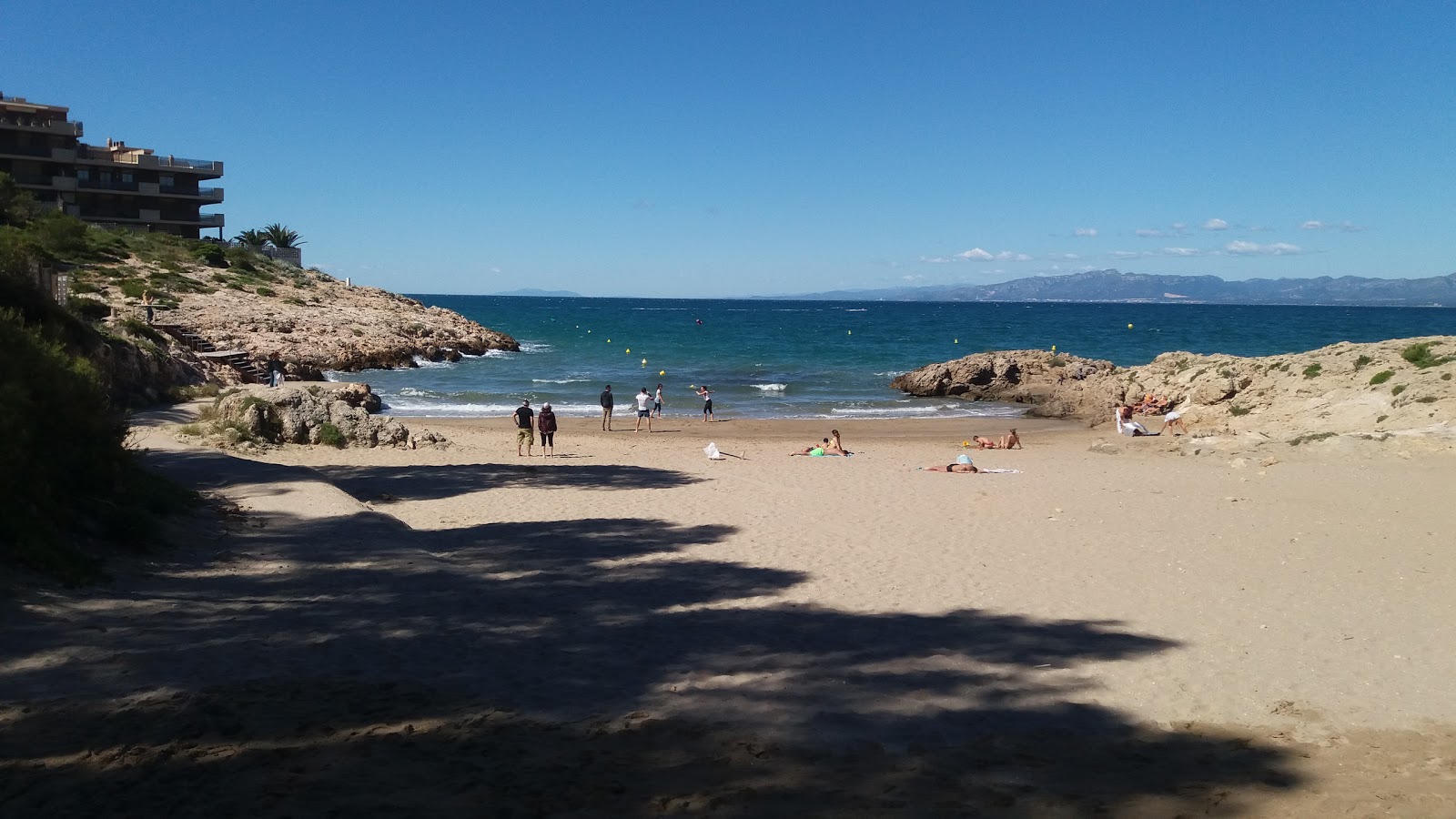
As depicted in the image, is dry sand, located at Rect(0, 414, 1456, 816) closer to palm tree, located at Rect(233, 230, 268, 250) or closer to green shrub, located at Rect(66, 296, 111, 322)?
green shrub, located at Rect(66, 296, 111, 322)

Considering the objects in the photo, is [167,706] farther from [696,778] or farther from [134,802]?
[696,778]

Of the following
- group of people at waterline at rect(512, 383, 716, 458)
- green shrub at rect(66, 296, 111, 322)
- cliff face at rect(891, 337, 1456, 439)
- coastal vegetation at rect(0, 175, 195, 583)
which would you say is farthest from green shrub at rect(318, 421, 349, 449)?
cliff face at rect(891, 337, 1456, 439)

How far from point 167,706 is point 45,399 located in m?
5.07

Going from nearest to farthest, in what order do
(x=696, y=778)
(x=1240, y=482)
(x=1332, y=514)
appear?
1. (x=696, y=778)
2. (x=1332, y=514)
3. (x=1240, y=482)

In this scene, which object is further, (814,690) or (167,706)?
(814,690)

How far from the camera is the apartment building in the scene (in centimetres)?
6275

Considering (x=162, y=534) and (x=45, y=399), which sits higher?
(x=45, y=399)

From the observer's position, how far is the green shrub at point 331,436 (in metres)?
19.4

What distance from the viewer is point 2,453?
7758mm

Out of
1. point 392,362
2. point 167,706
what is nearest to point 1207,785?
point 167,706

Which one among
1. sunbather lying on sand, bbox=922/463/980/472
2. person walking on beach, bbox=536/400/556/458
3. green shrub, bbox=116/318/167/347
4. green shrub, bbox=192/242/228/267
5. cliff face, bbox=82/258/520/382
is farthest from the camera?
green shrub, bbox=192/242/228/267

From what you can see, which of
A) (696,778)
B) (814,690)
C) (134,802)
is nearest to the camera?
(134,802)

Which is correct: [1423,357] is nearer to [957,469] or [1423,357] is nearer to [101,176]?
[957,469]

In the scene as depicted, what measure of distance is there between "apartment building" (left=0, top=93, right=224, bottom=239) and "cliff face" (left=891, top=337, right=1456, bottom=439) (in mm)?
59205
